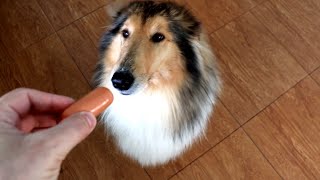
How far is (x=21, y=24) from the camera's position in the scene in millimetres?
1833

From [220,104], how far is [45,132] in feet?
3.44

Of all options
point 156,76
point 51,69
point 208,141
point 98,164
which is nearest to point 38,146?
point 156,76

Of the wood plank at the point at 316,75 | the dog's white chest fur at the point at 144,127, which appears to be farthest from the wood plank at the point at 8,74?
the wood plank at the point at 316,75

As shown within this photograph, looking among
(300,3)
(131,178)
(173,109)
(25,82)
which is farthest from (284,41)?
(25,82)

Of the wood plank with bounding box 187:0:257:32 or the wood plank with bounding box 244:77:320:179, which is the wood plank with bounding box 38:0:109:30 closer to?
the wood plank with bounding box 187:0:257:32

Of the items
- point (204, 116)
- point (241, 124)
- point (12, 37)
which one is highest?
point (12, 37)

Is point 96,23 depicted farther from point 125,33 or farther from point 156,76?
point 156,76

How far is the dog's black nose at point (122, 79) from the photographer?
3.52 feet

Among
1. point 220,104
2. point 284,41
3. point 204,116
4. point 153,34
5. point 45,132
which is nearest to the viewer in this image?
point 45,132

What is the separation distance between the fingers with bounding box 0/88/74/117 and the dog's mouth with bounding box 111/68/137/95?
0.18 metres

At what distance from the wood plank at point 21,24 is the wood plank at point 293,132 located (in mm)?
1124

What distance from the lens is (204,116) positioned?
135 centimetres

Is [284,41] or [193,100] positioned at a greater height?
[193,100]

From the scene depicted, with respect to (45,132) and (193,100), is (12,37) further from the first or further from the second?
(45,132)
